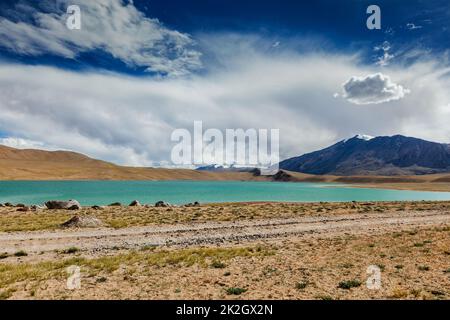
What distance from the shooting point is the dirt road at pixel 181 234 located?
77.6 ft

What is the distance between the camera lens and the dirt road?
2364 cm

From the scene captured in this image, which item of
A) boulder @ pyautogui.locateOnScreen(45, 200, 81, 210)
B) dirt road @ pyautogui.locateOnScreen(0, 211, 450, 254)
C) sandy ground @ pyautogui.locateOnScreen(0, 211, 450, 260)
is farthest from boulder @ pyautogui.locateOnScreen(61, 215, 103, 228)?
boulder @ pyautogui.locateOnScreen(45, 200, 81, 210)

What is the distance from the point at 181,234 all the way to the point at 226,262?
36.9 feet

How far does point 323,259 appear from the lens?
18.3 m

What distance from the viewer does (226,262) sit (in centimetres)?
1794

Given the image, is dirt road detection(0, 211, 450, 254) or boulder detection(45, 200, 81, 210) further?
boulder detection(45, 200, 81, 210)

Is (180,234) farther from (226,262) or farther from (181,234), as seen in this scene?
(226,262)

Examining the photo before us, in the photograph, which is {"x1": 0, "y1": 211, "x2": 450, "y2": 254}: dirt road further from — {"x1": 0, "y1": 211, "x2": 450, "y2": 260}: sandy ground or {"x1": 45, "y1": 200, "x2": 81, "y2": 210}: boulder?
{"x1": 45, "y1": 200, "x2": 81, "y2": 210}: boulder

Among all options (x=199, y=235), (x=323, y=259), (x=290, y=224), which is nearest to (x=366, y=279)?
(x=323, y=259)

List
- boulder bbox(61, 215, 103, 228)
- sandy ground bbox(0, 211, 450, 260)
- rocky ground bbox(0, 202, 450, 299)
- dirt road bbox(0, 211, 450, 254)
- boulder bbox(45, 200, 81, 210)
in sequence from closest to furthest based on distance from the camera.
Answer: rocky ground bbox(0, 202, 450, 299)
sandy ground bbox(0, 211, 450, 260)
dirt road bbox(0, 211, 450, 254)
boulder bbox(61, 215, 103, 228)
boulder bbox(45, 200, 81, 210)

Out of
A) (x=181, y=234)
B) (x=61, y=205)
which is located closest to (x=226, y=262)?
(x=181, y=234)

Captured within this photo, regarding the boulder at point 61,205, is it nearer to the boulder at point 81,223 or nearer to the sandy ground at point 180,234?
the boulder at point 81,223

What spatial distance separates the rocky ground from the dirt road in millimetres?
84
